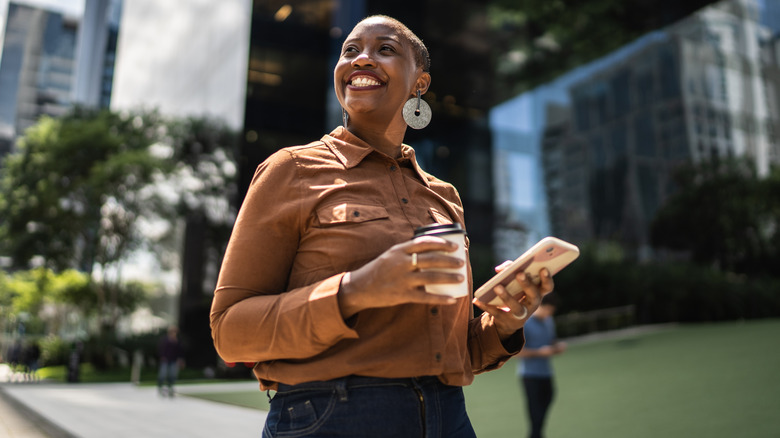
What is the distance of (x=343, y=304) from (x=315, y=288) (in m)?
0.06

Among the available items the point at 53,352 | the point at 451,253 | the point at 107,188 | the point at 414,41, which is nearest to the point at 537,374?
the point at 414,41

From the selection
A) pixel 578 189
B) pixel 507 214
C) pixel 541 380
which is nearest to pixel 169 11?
pixel 507 214

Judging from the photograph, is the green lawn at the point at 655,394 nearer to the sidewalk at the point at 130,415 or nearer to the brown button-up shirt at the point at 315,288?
the sidewalk at the point at 130,415

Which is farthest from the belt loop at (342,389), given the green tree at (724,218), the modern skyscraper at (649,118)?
the green tree at (724,218)

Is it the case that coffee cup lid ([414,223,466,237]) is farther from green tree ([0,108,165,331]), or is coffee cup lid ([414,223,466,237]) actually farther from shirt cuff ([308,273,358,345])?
green tree ([0,108,165,331])

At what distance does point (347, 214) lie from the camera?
3.99ft

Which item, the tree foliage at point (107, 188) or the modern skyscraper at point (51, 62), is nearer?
the tree foliage at point (107, 188)

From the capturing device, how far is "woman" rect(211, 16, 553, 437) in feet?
3.48

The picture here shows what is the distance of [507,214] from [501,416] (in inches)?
686

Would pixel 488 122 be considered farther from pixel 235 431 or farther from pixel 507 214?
pixel 235 431

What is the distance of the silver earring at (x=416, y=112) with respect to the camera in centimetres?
150

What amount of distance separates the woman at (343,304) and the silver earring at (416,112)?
0.17 metres

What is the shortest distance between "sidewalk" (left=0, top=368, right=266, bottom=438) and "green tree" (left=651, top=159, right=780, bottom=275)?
16.7 meters

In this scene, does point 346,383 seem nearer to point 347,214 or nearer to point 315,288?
point 315,288
